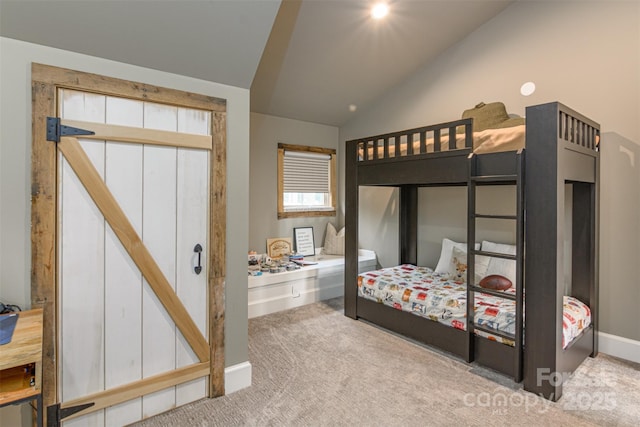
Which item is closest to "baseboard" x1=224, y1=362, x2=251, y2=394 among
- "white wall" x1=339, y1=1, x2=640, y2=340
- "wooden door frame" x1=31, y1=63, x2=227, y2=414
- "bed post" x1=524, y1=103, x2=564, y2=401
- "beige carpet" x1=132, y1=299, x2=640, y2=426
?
"beige carpet" x1=132, y1=299, x2=640, y2=426

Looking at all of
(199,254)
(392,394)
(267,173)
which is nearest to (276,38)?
(267,173)

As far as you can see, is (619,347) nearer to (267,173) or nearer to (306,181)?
(306,181)

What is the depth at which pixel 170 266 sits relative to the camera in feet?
6.56

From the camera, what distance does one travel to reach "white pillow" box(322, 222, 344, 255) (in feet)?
16.1

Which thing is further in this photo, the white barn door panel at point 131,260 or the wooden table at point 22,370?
the white barn door panel at point 131,260

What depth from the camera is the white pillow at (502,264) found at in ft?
10.0

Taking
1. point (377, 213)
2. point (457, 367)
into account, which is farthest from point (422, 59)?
point (457, 367)

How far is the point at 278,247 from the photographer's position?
452cm

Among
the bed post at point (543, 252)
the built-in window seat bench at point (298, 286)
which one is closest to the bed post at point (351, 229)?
the built-in window seat bench at point (298, 286)

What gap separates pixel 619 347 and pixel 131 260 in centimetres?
366

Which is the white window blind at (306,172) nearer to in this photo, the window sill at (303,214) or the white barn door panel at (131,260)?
the window sill at (303,214)

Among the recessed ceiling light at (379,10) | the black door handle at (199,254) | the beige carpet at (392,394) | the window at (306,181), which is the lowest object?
the beige carpet at (392,394)

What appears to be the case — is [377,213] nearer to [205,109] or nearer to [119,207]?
[205,109]

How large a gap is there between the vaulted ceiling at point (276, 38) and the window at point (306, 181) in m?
0.49
